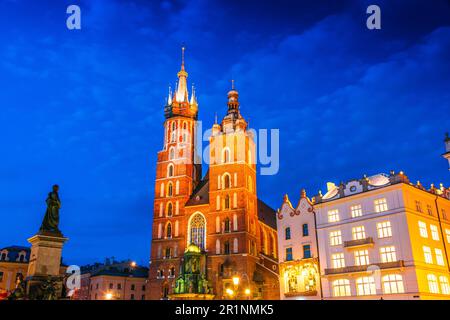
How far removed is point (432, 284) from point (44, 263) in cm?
3287

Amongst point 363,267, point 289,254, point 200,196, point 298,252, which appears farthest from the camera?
point 200,196

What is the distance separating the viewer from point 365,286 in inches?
1470

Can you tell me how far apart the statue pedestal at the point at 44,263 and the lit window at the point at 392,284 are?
28.7 meters

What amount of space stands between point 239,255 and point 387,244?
3102 cm

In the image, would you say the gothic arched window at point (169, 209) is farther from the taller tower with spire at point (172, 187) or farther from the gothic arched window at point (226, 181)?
the gothic arched window at point (226, 181)

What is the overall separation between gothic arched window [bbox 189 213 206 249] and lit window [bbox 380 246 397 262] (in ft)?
121

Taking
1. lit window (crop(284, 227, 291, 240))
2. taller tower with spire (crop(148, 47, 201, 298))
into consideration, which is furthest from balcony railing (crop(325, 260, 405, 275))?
taller tower with spire (crop(148, 47, 201, 298))

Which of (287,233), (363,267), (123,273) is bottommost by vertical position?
(363,267)

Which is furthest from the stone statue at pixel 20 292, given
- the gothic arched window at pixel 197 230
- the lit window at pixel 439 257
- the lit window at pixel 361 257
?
the gothic arched window at pixel 197 230

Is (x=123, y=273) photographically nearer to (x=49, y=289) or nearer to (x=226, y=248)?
(x=226, y=248)

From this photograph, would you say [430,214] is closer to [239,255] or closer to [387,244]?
[387,244]

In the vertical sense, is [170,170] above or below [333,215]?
above

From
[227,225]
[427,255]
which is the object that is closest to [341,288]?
[427,255]

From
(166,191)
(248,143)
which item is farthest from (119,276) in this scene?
(248,143)
